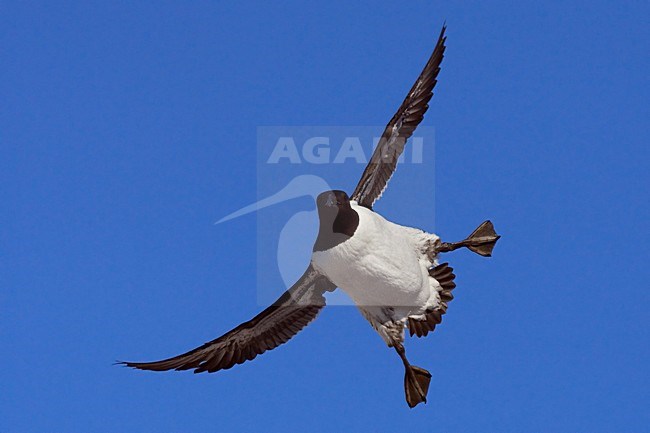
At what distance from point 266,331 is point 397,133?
9.91 feet

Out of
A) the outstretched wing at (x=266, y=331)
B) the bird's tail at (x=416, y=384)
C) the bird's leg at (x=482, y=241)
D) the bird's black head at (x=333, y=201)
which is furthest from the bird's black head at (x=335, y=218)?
the bird's leg at (x=482, y=241)

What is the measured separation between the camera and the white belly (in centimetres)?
927

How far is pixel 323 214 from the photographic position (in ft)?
30.3

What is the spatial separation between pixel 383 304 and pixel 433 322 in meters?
0.79

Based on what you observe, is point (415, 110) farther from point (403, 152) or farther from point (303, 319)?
point (303, 319)

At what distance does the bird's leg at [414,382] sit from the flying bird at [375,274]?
0.5 inches

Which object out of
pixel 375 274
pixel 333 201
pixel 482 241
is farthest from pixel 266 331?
pixel 482 241

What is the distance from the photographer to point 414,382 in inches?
406

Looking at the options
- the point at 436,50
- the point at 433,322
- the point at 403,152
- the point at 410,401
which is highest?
the point at 436,50

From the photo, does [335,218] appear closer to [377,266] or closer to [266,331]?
[377,266]

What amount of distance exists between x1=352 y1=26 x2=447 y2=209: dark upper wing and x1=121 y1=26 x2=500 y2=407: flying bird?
13 mm

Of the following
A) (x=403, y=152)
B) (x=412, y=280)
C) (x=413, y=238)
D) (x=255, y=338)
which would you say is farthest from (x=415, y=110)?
(x=255, y=338)

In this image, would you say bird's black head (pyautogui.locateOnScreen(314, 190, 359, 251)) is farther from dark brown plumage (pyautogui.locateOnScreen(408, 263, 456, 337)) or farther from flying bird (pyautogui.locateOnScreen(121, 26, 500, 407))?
dark brown plumage (pyautogui.locateOnScreen(408, 263, 456, 337))

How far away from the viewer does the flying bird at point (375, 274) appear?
9289 millimetres
